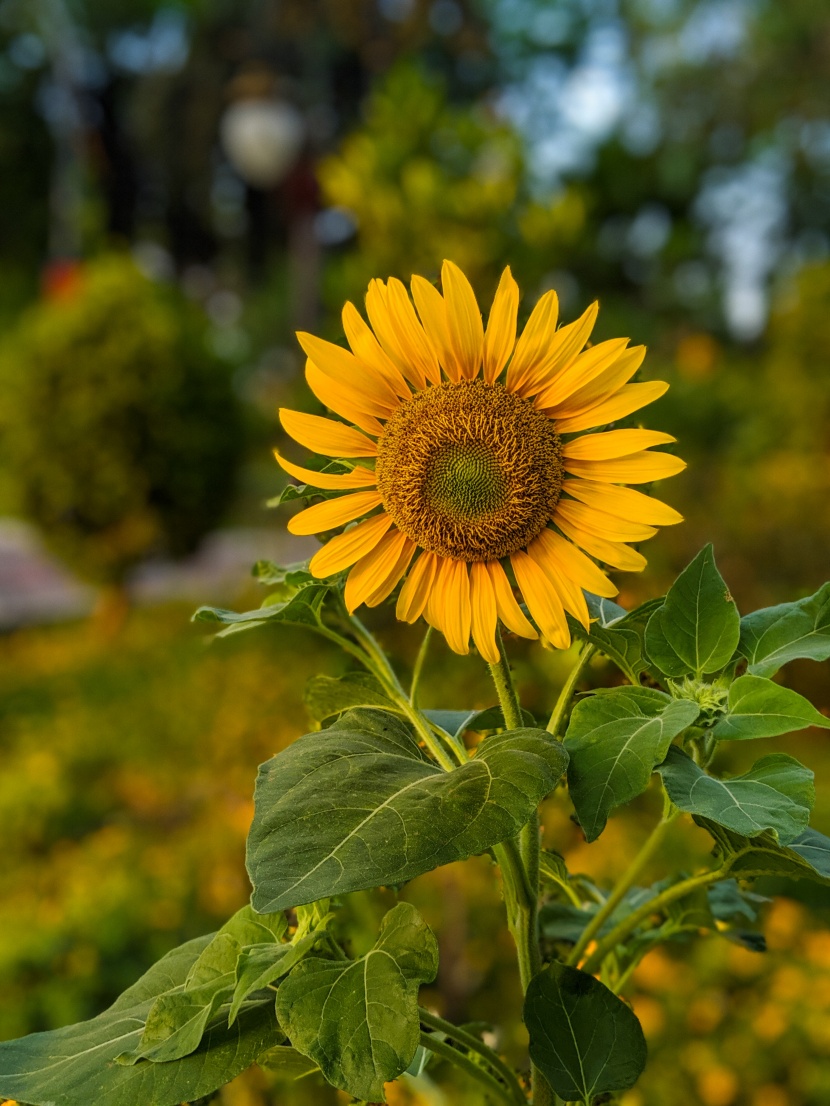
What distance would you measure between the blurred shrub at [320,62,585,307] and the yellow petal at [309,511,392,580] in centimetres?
430

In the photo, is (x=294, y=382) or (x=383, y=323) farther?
(x=294, y=382)

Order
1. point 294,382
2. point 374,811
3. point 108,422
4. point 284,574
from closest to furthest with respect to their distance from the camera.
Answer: point 374,811, point 284,574, point 294,382, point 108,422

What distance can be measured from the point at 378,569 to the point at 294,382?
232 inches

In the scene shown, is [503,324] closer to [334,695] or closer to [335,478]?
[335,478]

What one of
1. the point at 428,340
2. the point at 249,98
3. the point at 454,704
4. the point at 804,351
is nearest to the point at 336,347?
the point at 428,340

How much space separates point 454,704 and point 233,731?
8.19 ft

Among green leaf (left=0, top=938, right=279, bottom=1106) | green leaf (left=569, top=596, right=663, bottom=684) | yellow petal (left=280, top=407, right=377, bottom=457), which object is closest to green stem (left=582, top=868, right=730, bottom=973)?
green leaf (left=569, top=596, right=663, bottom=684)

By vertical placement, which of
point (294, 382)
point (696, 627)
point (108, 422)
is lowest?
point (696, 627)

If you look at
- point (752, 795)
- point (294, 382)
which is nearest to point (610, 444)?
point (752, 795)

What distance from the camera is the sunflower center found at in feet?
2.20

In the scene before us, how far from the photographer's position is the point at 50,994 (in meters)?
2.32

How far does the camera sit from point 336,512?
2.25 ft

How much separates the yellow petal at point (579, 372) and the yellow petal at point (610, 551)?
84 mm

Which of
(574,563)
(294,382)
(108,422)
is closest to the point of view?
(574,563)
